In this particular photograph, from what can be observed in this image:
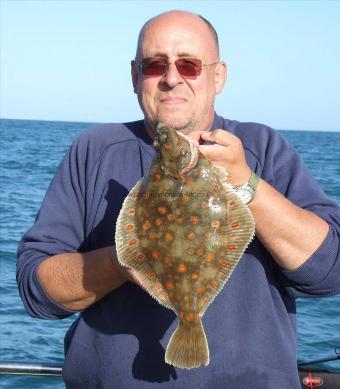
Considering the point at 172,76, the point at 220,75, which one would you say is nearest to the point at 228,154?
the point at 172,76

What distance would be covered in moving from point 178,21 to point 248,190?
1.02m

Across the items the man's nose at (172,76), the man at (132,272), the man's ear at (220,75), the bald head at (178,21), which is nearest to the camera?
the man at (132,272)

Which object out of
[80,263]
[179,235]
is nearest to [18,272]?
[80,263]

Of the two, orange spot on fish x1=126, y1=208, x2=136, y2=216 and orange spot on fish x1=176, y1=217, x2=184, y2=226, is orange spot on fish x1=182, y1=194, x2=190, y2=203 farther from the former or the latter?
orange spot on fish x1=126, y1=208, x2=136, y2=216

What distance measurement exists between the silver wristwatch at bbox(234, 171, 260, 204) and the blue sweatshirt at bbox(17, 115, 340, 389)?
408 millimetres

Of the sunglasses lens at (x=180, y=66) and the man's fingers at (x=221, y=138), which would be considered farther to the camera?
the sunglasses lens at (x=180, y=66)

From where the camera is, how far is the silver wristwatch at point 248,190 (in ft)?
8.89

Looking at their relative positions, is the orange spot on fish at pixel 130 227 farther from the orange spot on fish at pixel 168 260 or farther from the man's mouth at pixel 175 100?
the man's mouth at pixel 175 100

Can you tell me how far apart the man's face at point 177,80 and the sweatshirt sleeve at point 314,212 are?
449 mm

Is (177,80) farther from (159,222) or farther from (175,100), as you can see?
(159,222)

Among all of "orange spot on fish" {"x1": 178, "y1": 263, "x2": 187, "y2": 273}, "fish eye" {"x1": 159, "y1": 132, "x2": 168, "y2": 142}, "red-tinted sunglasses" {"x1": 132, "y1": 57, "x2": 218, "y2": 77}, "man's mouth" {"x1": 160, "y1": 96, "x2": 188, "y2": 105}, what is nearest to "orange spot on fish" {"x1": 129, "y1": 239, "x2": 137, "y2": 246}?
"orange spot on fish" {"x1": 178, "y1": 263, "x2": 187, "y2": 273}

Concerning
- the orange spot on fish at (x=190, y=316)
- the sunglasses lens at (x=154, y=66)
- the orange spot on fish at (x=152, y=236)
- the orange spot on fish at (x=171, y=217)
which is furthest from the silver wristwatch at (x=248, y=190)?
the sunglasses lens at (x=154, y=66)

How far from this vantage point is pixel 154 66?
10.4ft

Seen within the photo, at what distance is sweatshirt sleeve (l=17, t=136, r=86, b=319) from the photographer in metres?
3.19
